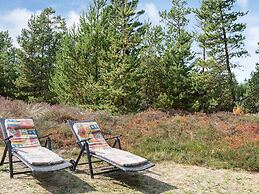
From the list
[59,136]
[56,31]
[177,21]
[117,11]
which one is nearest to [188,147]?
[59,136]

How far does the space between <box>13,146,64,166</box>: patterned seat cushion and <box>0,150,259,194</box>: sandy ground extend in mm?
438

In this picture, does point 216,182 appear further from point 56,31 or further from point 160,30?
point 56,31

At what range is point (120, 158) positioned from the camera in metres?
5.99

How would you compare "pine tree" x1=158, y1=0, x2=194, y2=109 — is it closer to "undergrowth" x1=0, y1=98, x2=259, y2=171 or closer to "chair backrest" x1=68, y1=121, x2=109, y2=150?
"undergrowth" x1=0, y1=98, x2=259, y2=171

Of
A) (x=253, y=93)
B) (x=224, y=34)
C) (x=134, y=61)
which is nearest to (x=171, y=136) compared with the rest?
(x=134, y=61)

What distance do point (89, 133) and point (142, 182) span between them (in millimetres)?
1646

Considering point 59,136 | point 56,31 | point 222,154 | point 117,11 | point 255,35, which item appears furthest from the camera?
point 56,31

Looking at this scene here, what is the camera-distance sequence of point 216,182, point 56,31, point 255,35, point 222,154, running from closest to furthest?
1. point 216,182
2. point 222,154
3. point 255,35
4. point 56,31

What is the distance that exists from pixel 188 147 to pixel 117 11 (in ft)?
48.3

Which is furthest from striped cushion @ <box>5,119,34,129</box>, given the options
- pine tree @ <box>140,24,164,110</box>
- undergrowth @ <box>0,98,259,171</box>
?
pine tree @ <box>140,24,164,110</box>

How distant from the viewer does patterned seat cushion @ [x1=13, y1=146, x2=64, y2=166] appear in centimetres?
523

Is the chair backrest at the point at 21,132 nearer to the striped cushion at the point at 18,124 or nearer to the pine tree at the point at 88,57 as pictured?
the striped cushion at the point at 18,124

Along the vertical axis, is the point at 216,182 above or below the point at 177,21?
below

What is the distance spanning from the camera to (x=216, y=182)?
6395 mm
